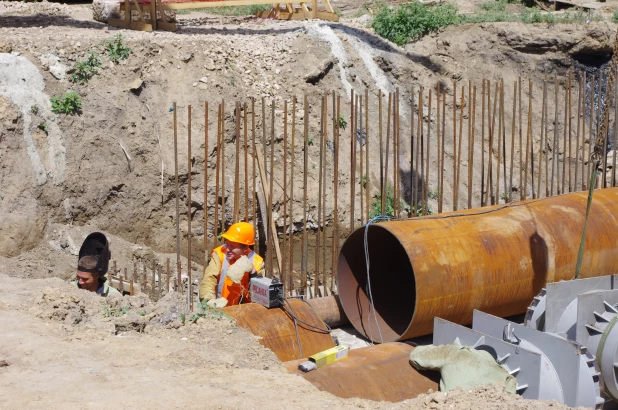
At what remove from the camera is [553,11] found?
16219mm

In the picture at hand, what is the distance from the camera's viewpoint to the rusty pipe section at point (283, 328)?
6.54 m

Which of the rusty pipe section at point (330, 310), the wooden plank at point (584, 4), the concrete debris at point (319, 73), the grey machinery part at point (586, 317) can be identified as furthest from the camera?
the wooden plank at point (584, 4)

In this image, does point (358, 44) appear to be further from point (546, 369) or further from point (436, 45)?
point (546, 369)

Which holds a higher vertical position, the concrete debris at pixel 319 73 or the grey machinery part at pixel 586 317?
the concrete debris at pixel 319 73

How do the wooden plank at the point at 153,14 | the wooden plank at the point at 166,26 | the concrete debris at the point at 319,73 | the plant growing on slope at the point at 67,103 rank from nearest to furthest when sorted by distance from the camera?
the plant growing on slope at the point at 67,103 < the concrete debris at the point at 319,73 < the wooden plank at the point at 153,14 < the wooden plank at the point at 166,26

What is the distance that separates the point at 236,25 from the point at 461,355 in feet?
29.7

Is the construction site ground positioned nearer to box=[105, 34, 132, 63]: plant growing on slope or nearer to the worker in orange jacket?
box=[105, 34, 132, 63]: plant growing on slope

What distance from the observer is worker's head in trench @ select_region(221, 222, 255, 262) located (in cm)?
729

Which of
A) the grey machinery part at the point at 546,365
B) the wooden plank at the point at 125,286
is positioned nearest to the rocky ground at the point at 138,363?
the grey machinery part at the point at 546,365

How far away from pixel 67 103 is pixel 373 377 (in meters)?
6.05

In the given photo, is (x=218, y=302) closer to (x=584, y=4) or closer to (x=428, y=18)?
(x=428, y=18)

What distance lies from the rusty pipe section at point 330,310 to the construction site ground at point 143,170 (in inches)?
81.2

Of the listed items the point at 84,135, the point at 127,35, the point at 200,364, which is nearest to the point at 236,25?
the point at 127,35

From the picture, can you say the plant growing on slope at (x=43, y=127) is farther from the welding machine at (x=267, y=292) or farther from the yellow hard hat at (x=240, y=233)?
the welding machine at (x=267, y=292)
